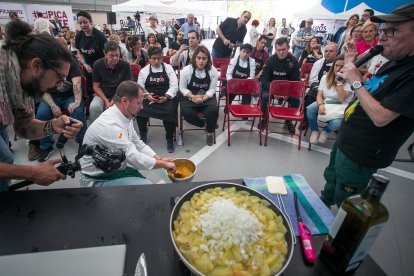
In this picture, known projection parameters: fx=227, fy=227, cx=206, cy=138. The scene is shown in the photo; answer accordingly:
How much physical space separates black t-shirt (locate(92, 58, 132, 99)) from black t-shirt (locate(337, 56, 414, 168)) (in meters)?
3.28

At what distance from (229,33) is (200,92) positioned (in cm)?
295

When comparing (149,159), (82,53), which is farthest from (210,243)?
(82,53)

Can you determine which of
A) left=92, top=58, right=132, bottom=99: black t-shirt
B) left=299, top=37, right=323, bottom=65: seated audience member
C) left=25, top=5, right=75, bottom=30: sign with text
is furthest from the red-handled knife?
left=25, top=5, right=75, bottom=30: sign with text

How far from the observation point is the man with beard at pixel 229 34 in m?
5.83

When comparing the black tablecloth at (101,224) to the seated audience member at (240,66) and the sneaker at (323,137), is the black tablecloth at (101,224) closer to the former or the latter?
the sneaker at (323,137)

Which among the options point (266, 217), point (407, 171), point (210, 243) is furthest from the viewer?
point (407, 171)

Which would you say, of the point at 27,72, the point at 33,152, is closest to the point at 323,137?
the point at 27,72

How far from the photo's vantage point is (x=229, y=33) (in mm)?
5941

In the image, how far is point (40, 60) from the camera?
1.08 m

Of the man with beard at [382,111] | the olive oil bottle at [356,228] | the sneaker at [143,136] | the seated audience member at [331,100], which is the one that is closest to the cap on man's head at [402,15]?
the man with beard at [382,111]

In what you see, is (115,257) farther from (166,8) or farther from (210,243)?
(166,8)

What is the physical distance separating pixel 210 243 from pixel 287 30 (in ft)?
36.6

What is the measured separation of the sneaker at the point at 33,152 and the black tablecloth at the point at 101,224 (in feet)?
8.30

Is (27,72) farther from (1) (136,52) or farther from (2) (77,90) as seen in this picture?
(1) (136,52)
